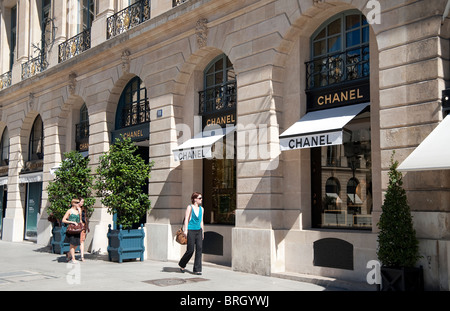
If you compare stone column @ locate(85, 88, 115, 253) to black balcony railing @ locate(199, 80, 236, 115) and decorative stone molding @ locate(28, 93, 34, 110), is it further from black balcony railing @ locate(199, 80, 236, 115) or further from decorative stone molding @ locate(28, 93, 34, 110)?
decorative stone molding @ locate(28, 93, 34, 110)

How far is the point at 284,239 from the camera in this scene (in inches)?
479

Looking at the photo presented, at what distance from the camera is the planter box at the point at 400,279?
857 cm

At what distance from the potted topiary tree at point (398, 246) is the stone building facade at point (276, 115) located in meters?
0.40

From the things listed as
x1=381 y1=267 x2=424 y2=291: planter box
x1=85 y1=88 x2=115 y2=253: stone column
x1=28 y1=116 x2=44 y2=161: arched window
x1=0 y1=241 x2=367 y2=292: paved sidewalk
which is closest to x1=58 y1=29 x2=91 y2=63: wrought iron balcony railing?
x1=85 y1=88 x2=115 y2=253: stone column

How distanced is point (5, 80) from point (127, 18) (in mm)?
12554

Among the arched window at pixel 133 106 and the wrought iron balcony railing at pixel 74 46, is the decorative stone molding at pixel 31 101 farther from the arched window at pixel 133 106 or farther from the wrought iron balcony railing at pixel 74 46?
the arched window at pixel 133 106

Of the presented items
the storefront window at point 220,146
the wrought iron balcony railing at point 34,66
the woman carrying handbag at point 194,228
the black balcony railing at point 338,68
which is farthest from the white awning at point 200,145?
the wrought iron balcony railing at point 34,66

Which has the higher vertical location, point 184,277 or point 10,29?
point 10,29

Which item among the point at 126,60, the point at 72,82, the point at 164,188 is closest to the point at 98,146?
the point at 72,82

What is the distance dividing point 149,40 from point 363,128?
7.95 meters

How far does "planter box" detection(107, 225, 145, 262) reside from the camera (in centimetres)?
1450

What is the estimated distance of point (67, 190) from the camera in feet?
56.8
